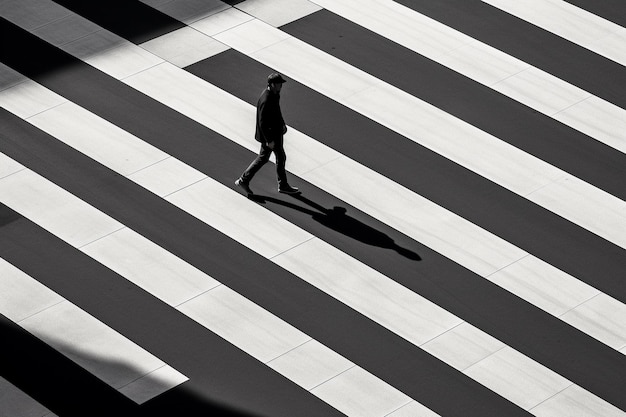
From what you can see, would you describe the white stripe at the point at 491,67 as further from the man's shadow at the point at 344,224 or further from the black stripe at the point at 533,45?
the man's shadow at the point at 344,224

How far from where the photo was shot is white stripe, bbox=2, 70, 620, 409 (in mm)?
12211

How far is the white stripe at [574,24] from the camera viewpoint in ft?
57.6

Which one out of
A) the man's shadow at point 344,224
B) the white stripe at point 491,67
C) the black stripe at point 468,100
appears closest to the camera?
the man's shadow at point 344,224

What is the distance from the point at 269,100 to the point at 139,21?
4.66m

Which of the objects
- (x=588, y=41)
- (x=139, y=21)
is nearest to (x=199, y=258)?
(x=139, y=21)

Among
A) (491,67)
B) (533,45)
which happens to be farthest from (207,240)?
(533,45)

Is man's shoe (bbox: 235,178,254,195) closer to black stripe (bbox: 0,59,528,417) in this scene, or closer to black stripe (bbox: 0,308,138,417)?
black stripe (bbox: 0,59,528,417)

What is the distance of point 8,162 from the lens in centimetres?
1513

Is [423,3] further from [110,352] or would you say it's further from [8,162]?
[110,352]

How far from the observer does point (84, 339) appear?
12.6 meters

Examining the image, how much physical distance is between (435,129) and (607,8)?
423cm

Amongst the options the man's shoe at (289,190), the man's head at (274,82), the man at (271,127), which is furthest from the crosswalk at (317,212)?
the man's head at (274,82)

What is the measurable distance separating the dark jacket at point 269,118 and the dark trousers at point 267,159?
0.10m

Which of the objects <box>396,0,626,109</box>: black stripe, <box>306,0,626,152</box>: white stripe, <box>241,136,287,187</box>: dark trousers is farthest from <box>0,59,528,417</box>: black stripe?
<box>396,0,626,109</box>: black stripe
